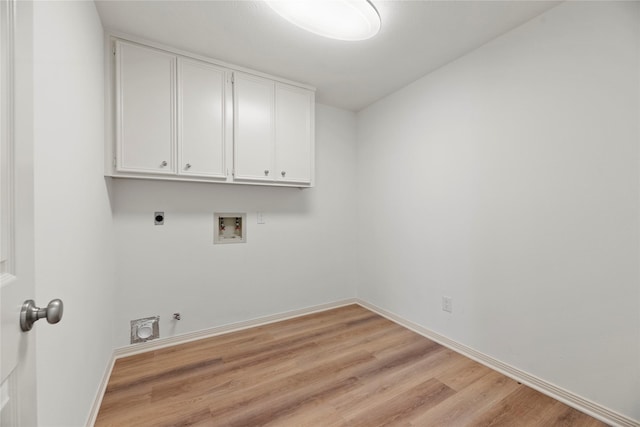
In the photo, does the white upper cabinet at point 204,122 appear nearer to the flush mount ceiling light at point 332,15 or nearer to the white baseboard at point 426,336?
the flush mount ceiling light at point 332,15

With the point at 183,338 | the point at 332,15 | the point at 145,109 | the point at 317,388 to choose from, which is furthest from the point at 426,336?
the point at 145,109

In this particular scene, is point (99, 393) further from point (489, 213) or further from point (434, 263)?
point (489, 213)

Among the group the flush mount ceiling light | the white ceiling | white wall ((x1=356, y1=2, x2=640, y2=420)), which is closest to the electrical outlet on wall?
white wall ((x1=356, y1=2, x2=640, y2=420))

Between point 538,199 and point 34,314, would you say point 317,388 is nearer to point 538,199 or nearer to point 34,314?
point 34,314

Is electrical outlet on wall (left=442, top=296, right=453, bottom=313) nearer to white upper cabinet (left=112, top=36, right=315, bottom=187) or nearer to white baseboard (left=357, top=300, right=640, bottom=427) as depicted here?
white baseboard (left=357, top=300, right=640, bottom=427)

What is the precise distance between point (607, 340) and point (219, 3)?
303cm

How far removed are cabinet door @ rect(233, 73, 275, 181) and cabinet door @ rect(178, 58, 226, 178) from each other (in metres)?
0.13

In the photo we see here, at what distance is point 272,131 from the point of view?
2596 mm

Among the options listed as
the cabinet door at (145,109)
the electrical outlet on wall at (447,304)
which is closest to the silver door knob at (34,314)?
the cabinet door at (145,109)

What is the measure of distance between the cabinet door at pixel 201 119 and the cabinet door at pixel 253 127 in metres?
0.13

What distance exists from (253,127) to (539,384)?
2887 millimetres

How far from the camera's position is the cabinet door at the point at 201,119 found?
218 cm

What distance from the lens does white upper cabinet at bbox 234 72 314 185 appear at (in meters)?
2.44

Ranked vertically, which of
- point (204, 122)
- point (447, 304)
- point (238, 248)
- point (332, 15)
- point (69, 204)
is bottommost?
point (447, 304)
